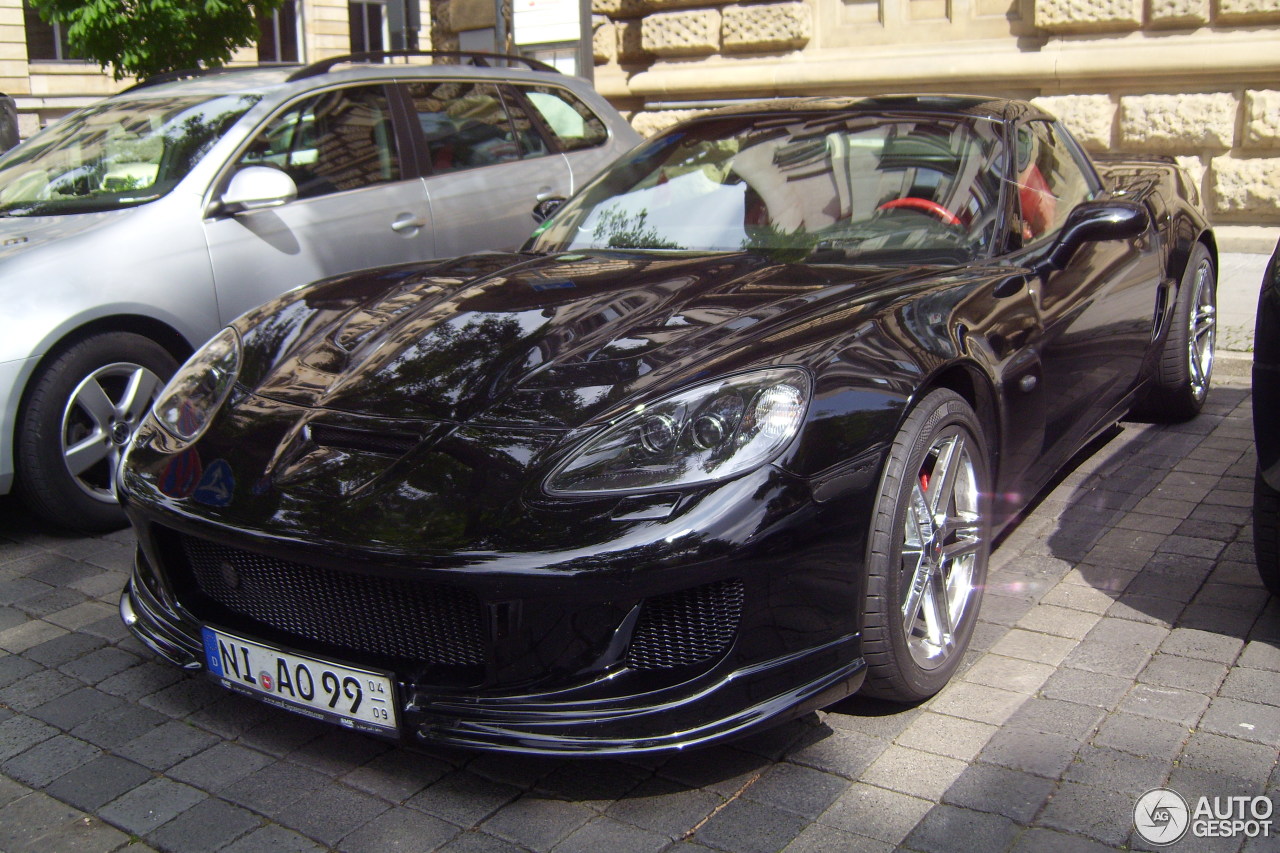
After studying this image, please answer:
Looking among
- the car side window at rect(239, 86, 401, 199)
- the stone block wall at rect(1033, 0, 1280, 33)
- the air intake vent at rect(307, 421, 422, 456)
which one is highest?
the stone block wall at rect(1033, 0, 1280, 33)

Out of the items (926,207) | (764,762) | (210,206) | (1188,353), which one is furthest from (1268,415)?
(210,206)

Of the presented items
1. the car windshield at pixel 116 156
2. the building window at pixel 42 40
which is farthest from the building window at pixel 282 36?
the car windshield at pixel 116 156

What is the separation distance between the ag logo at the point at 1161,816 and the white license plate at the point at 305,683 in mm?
1494

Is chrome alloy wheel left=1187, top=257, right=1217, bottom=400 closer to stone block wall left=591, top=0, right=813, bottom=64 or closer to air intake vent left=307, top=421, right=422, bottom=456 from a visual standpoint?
air intake vent left=307, top=421, right=422, bottom=456

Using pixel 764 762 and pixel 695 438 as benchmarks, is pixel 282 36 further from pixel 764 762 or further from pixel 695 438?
pixel 764 762

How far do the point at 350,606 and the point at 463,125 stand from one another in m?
3.88

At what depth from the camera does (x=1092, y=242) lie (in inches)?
153

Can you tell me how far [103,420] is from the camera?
4.36 meters

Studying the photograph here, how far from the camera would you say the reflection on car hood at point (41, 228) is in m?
4.35

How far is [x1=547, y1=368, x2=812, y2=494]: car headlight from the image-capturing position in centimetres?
245

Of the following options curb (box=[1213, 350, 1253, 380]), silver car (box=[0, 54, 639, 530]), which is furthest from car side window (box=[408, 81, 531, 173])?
curb (box=[1213, 350, 1253, 380])

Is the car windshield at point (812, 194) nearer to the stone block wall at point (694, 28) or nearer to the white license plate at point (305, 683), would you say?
the white license plate at point (305, 683)

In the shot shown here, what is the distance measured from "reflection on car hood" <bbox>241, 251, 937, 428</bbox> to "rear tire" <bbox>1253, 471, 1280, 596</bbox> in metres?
1.07

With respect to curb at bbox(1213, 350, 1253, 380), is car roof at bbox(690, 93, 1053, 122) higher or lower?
higher
